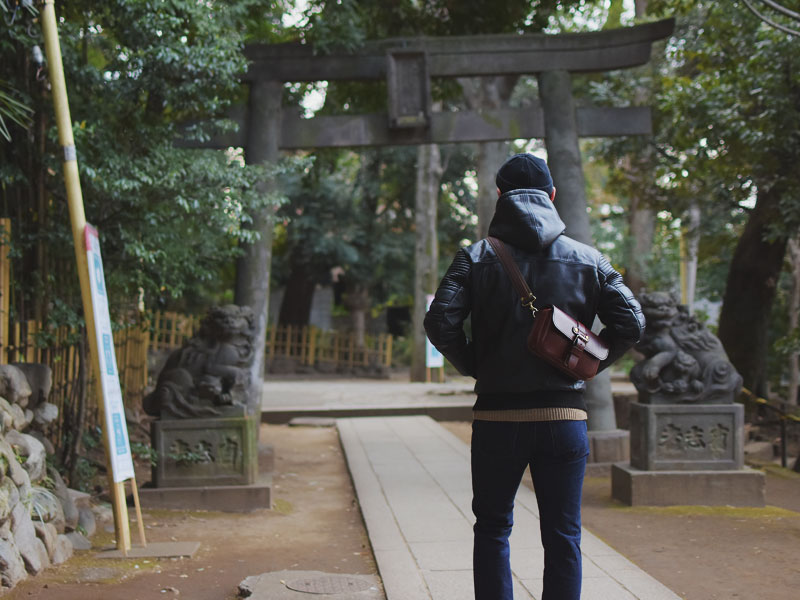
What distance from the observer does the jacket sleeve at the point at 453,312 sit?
2938 mm

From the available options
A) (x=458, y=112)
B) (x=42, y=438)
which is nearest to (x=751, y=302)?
(x=458, y=112)

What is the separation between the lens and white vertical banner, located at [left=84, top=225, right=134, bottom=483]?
4742 millimetres

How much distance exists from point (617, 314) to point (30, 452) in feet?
11.4

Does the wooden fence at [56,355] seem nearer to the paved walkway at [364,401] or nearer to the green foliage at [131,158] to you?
the green foliage at [131,158]

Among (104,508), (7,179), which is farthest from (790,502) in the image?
(7,179)

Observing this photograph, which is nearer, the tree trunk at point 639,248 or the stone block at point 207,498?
the stone block at point 207,498

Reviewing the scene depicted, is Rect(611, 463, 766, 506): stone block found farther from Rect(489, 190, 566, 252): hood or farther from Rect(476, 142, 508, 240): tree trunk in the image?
Rect(476, 142, 508, 240): tree trunk

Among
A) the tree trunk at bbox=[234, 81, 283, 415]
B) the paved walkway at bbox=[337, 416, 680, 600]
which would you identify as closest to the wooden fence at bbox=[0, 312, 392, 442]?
the tree trunk at bbox=[234, 81, 283, 415]

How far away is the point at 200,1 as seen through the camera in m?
6.41

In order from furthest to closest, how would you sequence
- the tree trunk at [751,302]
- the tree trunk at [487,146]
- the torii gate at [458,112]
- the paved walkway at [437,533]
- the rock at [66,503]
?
1. the tree trunk at [487,146]
2. the tree trunk at [751,302]
3. the torii gate at [458,112]
4. the rock at [66,503]
5. the paved walkway at [437,533]

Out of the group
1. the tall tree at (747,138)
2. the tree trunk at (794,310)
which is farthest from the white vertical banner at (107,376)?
the tree trunk at (794,310)

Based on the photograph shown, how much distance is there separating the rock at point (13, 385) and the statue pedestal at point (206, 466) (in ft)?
4.96

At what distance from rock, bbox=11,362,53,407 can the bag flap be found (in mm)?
3947

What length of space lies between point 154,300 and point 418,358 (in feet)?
44.7
